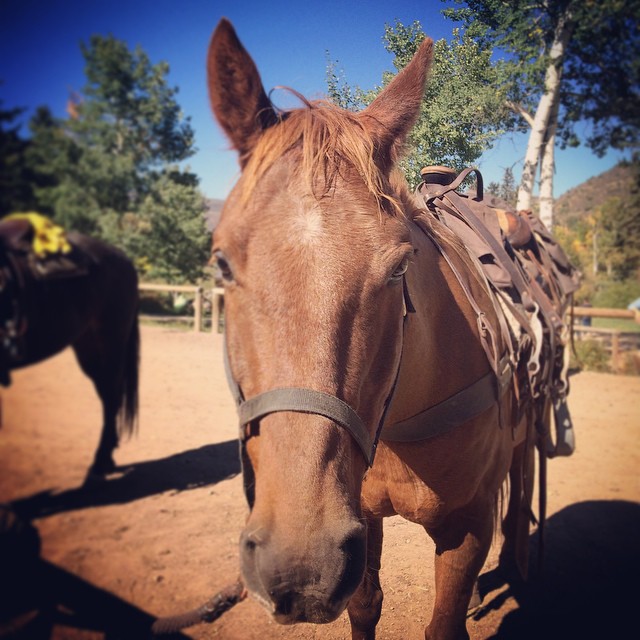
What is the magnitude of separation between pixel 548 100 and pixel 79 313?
8.03 ft

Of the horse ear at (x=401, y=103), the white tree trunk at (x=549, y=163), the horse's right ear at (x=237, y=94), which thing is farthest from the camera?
the white tree trunk at (x=549, y=163)

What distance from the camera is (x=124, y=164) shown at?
1346 millimetres

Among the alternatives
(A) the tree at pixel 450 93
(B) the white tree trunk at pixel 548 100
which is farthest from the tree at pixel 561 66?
(A) the tree at pixel 450 93

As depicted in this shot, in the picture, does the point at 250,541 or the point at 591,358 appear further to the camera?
the point at 591,358

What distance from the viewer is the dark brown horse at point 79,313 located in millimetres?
745

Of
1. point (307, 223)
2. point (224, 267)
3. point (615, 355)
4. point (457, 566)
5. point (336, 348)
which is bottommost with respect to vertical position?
point (615, 355)

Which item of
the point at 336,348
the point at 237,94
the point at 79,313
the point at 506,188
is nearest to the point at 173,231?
the point at 79,313

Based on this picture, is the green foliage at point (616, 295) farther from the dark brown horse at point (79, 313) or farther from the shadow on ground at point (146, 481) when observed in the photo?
the dark brown horse at point (79, 313)

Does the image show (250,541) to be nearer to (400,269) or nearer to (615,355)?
(400,269)

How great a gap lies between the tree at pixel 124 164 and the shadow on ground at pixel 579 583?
2758 millimetres

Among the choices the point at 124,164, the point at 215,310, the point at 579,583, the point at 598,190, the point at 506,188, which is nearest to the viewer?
the point at 124,164

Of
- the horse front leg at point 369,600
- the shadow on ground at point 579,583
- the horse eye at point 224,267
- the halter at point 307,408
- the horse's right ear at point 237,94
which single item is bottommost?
the shadow on ground at point 579,583

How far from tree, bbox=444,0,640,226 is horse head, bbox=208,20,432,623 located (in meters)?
1.15

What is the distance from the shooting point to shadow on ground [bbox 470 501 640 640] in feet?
6.25
